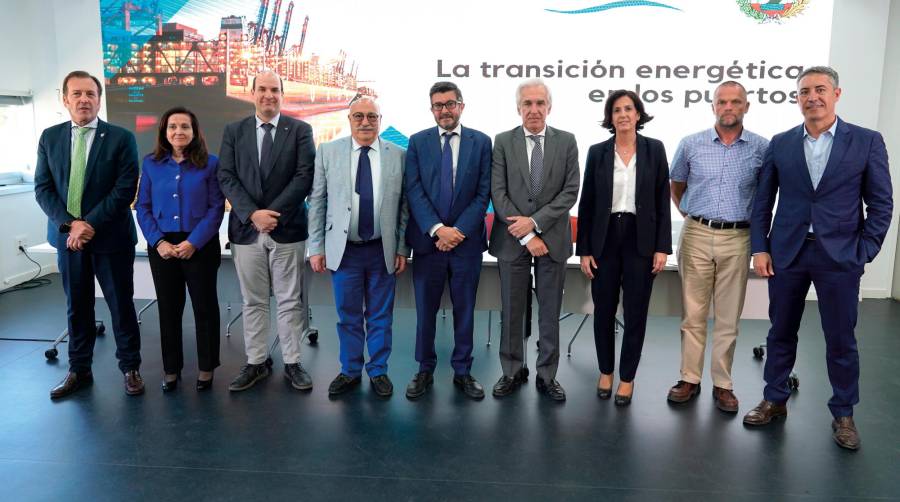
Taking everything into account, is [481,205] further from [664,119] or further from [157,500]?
[664,119]

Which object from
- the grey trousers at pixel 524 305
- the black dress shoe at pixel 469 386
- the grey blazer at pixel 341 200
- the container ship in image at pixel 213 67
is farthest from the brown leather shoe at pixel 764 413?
the container ship in image at pixel 213 67

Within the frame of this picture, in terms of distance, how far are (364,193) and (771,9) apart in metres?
4.67

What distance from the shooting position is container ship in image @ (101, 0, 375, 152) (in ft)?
21.2

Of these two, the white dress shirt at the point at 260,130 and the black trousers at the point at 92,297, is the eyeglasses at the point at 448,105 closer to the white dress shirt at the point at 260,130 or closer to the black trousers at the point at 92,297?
the white dress shirt at the point at 260,130

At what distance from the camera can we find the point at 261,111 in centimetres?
360

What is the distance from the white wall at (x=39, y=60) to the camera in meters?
6.40

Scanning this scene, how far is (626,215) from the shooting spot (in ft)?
11.2

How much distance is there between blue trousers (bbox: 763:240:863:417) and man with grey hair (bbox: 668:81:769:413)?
0.24 metres

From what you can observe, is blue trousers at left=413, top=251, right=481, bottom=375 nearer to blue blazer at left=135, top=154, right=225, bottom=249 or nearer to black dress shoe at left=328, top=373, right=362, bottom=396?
black dress shoe at left=328, top=373, right=362, bottom=396

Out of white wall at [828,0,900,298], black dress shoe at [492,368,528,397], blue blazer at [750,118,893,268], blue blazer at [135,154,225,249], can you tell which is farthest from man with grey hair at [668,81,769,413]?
white wall at [828,0,900,298]

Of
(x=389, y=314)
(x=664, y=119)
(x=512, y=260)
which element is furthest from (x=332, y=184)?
(x=664, y=119)

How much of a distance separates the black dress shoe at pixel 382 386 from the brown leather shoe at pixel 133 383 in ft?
4.36

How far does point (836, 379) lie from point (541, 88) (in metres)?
2.08

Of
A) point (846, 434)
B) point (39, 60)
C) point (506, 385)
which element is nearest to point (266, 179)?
point (506, 385)
